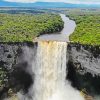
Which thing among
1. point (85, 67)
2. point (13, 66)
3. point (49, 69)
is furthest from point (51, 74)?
point (13, 66)

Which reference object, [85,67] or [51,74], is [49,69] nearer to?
[51,74]

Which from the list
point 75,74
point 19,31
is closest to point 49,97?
point 75,74

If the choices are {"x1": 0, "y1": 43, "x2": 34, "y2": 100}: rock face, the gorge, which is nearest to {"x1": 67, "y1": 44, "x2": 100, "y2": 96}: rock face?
the gorge

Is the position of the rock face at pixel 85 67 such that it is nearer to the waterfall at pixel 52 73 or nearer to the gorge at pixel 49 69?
the gorge at pixel 49 69

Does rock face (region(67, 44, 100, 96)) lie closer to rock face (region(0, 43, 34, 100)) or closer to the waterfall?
the waterfall

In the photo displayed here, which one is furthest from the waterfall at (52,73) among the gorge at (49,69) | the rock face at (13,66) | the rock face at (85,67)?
the rock face at (13,66)

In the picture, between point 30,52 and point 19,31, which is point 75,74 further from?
point 19,31

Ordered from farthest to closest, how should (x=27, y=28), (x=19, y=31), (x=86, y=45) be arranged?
(x=27, y=28) < (x=19, y=31) < (x=86, y=45)
